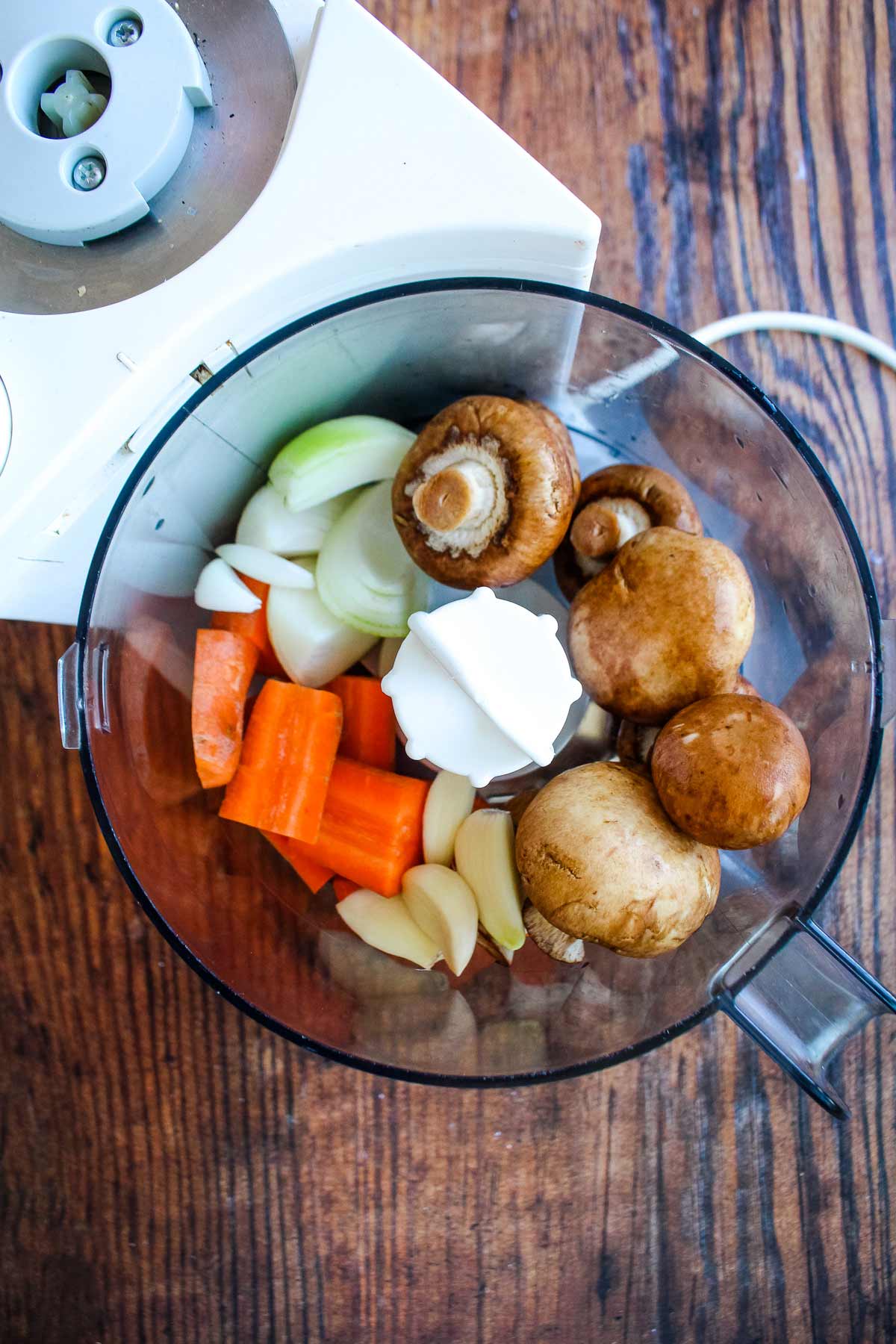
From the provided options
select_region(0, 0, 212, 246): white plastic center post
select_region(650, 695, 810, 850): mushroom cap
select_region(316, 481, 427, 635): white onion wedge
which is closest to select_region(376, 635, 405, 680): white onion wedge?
select_region(316, 481, 427, 635): white onion wedge

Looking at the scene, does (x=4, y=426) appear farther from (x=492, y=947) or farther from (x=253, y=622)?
(x=492, y=947)

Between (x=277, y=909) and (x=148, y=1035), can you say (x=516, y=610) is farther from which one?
(x=148, y=1035)

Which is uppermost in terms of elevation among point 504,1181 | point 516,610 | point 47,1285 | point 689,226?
point 689,226

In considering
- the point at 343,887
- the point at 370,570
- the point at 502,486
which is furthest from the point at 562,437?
the point at 343,887

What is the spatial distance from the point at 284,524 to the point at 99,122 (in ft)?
0.90

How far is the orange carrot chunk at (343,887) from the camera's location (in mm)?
713

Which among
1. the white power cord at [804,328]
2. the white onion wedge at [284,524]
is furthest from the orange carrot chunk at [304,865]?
the white power cord at [804,328]

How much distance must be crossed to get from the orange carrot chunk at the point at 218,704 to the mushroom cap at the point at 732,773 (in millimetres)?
311

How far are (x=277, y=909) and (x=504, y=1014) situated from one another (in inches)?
7.6

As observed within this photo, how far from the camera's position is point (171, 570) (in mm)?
709

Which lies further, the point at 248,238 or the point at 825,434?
A: the point at 825,434

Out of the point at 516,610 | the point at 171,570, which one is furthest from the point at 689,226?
the point at 171,570

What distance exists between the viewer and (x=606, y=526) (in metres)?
0.64

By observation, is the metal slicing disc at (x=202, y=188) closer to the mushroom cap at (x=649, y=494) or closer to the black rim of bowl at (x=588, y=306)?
A: the black rim of bowl at (x=588, y=306)
